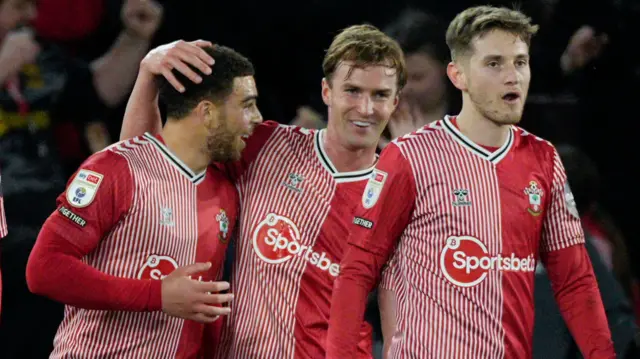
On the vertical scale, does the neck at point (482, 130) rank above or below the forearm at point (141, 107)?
above

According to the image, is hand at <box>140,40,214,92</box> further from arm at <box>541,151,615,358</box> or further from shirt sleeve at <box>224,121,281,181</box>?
arm at <box>541,151,615,358</box>

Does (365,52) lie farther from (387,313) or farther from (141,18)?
(141,18)

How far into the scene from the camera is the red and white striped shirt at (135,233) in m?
2.63

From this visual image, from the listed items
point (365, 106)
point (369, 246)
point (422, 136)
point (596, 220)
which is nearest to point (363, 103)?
point (365, 106)

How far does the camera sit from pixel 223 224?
9.40 feet

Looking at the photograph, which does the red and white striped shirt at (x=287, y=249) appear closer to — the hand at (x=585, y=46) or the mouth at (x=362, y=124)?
the mouth at (x=362, y=124)

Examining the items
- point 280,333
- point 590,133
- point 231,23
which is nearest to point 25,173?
point 231,23

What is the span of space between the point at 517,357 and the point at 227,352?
0.83 metres

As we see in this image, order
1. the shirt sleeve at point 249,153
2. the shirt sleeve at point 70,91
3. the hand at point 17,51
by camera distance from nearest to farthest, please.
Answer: the shirt sleeve at point 249,153 < the hand at point 17,51 < the shirt sleeve at point 70,91

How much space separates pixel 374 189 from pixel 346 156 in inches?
13.6

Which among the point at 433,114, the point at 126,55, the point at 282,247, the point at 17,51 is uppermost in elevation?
the point at 433,114

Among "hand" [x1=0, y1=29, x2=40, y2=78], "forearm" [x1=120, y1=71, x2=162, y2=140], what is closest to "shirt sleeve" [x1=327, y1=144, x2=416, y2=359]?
"forearm" [x1=120, y1=71, x2=162, y2=140]

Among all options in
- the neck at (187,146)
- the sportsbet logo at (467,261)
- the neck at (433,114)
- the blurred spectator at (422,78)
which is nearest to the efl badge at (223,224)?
the neck at (187,146)

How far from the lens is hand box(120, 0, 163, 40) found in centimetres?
428
